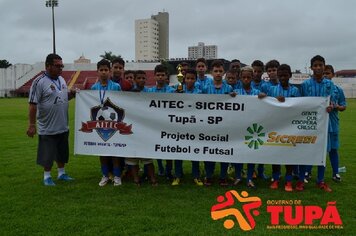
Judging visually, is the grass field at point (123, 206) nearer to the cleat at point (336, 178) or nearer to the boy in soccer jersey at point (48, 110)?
the cleat at point (336, 178)

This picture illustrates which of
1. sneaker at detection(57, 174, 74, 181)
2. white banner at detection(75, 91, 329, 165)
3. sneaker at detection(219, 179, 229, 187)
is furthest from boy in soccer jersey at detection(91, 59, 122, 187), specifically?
sneaker at detection(219, 179, 229, 187)

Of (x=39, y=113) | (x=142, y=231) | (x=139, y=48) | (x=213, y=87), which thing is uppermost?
(x=139, y=48)

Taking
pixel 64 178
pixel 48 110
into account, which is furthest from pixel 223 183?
pixel 48 110

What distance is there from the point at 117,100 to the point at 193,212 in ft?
7.24

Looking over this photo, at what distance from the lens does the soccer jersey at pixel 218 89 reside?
5.91 metres

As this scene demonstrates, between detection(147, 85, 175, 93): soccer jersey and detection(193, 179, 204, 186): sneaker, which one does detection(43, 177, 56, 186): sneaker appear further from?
detection(193, 179, 204, 186): sneaker

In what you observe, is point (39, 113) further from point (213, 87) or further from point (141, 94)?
point (213, 87)

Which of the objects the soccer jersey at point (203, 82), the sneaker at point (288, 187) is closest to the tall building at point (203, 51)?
the soccer jersey at point (203, 82)

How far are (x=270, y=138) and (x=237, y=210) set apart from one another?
140cm

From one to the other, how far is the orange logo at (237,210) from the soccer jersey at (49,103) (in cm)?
283

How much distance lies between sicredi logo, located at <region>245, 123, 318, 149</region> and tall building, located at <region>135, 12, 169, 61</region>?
123156mm

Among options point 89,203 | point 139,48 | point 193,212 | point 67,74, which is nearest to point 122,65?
point 89,203

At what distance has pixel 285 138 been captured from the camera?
5.71 metres

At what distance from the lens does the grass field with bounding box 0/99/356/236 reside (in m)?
4.12
